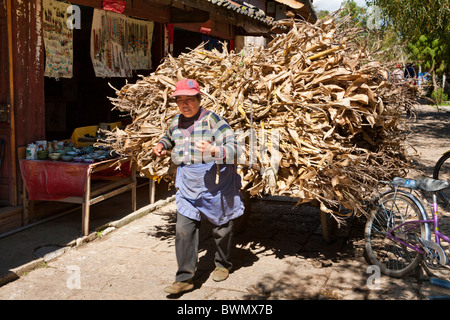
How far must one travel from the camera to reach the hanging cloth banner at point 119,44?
7.55m

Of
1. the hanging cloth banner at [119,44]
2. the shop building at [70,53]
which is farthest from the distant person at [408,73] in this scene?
the hanging cloth banner at [119,44]

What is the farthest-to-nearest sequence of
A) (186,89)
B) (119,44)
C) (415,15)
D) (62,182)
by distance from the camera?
1. (415,15)
2. (119,44)
3. (62,182)
4. (186,89)

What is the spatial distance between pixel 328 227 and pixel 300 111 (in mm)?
1544

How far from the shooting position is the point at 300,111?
4379 mm

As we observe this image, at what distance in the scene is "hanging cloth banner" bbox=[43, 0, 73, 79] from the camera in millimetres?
6383

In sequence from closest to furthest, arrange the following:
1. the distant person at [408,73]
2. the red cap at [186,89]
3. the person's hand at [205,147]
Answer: the person's hand at [205,147], the red cap at [186,89], the distant person at [408,73]

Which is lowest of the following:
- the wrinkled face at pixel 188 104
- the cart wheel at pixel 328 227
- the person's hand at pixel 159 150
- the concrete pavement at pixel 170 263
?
the concrete pavement at pixel 170 263

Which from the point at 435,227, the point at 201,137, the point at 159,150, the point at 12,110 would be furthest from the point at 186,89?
the point at 12,110

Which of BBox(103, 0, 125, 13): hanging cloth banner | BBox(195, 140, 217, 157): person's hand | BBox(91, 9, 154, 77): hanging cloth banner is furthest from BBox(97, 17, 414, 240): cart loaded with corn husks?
BBox(91, 9, 154, 77): hanging cloth banner

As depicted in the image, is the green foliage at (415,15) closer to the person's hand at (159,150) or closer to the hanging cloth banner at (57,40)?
the hanging cloth banner at (57,40)

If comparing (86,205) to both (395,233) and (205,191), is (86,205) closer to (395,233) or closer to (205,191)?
(205,191)

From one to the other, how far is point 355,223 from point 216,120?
3016 mm

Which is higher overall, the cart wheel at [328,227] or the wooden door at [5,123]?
the wooden door at [5,123]

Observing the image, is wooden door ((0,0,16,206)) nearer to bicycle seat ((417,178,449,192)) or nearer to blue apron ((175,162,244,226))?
blue apron ((175,162,244,226))
